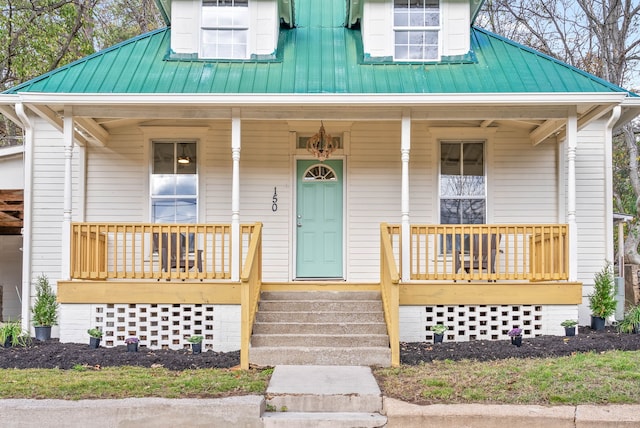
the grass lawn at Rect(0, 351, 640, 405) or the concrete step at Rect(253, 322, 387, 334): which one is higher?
the concrete step at Rect(253, 322, 387, 334)

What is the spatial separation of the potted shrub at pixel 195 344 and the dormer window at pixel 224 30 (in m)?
4.50

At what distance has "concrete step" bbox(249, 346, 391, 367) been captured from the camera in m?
6.87

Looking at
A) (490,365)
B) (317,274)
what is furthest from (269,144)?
(490,365)

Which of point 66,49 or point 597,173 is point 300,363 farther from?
point 66,49

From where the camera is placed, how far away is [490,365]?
654 cm

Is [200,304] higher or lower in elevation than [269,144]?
lower

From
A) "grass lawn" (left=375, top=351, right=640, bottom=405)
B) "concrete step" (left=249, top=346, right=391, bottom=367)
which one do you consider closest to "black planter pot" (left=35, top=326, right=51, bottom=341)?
"concrete step" (left=249, top=346, right=391, bottom=367)

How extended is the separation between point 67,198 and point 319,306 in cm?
371

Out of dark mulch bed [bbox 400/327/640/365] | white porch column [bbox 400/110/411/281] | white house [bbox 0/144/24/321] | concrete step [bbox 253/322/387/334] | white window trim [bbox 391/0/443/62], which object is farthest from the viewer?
white house [bbox 0/144/24/321]

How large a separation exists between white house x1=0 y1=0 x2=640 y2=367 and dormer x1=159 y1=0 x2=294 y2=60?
0.11ft

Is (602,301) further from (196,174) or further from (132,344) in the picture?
(132,344)

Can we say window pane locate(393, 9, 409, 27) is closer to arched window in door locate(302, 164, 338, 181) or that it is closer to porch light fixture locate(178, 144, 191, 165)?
arched window in door locate(302, 164, 338, 181)

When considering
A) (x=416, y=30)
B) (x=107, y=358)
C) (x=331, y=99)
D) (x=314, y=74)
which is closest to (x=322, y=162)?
(x=314, y=74)

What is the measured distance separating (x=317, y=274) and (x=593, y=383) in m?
5.04
